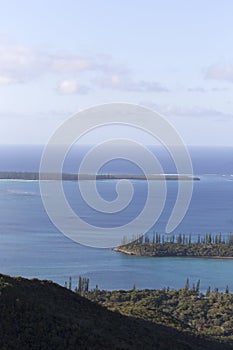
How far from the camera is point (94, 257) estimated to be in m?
30.1

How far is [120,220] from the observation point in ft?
136

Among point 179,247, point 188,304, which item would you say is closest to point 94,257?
point 179,247

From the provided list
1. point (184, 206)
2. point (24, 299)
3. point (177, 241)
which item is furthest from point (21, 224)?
point (24, 299)

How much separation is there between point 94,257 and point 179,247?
5121 millimetres

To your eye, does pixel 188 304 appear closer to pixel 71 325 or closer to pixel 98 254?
pixel 71 325

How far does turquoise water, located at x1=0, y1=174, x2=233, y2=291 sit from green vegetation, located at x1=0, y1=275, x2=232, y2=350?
1295 centimetres

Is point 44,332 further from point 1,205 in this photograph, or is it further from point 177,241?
point 1,205

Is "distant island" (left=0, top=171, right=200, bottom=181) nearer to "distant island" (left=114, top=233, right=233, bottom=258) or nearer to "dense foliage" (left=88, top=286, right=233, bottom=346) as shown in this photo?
"distant island" (left=114, top=233, right=233, bottom=258)

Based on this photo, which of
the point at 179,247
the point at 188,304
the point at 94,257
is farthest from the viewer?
the point at 179,247

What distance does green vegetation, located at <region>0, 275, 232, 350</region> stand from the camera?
26.0ft

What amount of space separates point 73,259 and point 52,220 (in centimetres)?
1254

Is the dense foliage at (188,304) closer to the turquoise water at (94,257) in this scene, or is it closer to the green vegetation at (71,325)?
the turquoise water at (94,257)

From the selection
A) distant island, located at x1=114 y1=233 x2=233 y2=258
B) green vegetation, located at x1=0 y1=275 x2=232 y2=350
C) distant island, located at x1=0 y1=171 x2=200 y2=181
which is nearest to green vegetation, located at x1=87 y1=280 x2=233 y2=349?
green vegetation, located at x1=0 y1=275 x2=232 y2=350

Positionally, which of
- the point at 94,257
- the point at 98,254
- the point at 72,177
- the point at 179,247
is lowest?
the point at 94,257
